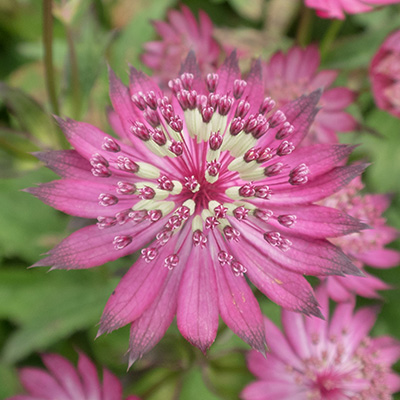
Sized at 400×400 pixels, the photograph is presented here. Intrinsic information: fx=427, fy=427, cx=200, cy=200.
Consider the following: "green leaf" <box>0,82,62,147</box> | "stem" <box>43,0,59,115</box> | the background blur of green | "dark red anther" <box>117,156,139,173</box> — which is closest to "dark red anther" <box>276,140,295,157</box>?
"dark red anther" <box>117,156,139,173</box>

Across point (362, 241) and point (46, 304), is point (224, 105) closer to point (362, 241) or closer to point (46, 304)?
point (362, 241)

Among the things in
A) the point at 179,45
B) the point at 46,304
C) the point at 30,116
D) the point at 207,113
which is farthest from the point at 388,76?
the point at 46,304

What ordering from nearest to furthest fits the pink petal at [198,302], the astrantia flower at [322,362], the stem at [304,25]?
the pink petal at [198,302], the astrantia flower at [322,362], the stem at [304,25]

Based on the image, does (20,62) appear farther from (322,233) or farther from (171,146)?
(322,233)

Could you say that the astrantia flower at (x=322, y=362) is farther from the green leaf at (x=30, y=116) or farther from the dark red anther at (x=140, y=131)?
the green leaf at (x=30, y=116)

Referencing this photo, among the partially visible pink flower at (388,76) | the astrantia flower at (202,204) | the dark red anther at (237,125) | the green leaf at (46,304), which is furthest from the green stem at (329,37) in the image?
the green leaf at (46,304)

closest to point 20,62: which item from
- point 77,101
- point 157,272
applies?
point 77,101
